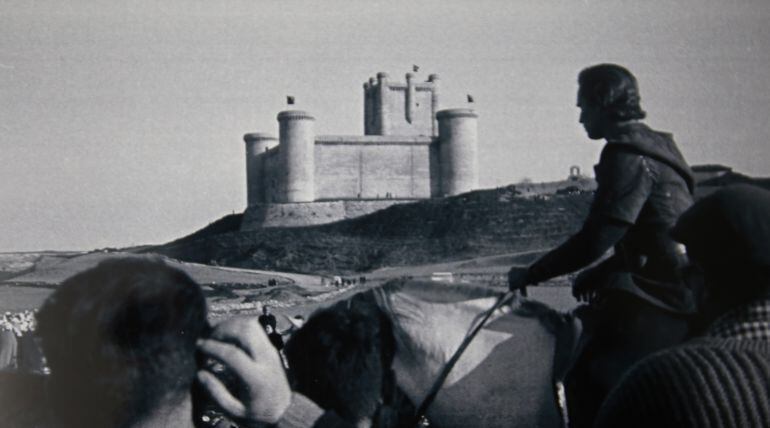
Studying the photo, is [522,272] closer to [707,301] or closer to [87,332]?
[707,301]

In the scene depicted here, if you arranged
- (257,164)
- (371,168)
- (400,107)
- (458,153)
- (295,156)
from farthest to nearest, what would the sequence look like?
(400,107)
(257,164)
(371,168)
(458,153)
(295,156)

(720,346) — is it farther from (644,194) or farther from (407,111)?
(407,111)

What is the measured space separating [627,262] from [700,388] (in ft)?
2.75

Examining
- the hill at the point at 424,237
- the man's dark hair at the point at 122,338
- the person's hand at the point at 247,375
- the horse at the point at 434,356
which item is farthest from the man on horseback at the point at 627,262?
the hill at the point at 424,237

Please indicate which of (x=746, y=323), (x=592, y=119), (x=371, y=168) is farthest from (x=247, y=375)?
(x=371, y=168)

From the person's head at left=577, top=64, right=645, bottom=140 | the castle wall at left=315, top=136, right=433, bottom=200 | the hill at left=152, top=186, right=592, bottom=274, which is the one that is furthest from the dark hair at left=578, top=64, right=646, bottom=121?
the castle wall at left=315, top=136, right=433, bottom=200

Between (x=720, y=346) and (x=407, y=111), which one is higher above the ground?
(x=407, y=111)

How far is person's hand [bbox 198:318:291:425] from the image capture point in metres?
1.88

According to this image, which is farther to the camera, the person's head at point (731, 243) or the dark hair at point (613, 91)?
the dark hair at point (613, 91)

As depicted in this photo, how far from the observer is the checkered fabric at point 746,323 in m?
1.65

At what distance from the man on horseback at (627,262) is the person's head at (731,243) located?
0.43 meters

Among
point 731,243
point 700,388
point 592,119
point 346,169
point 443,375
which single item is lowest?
point 346,169

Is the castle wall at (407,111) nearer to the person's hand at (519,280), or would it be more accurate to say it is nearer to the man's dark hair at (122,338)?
the person's hand at (519,280)

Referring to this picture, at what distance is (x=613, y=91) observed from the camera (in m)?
2.41
